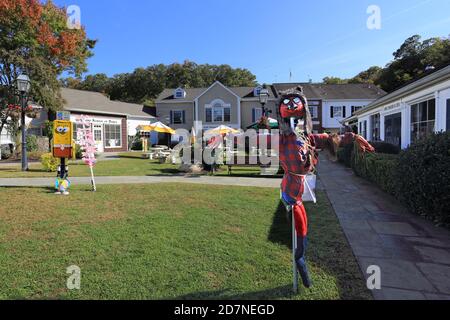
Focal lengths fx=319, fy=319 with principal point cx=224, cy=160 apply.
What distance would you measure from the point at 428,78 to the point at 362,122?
13810mm

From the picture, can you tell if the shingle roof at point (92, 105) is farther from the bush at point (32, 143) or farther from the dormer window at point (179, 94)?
the dormer window at point (179, 94)

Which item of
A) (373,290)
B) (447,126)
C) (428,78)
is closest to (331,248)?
(373,290)

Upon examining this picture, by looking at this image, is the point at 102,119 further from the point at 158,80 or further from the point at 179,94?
the point at 158,80

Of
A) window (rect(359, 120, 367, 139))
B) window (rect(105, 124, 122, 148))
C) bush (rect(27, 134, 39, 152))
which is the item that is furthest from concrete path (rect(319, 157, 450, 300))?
window (rect(105, 124, 122, 148))

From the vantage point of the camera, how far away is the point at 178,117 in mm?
37094

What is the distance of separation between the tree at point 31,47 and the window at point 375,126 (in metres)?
18.4

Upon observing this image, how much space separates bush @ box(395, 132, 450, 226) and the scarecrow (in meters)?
3.36

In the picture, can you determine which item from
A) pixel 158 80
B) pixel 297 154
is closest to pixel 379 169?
pixel 297 154

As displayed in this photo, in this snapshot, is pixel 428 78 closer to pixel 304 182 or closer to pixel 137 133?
pixel 304 182

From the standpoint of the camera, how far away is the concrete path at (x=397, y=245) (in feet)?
11.2

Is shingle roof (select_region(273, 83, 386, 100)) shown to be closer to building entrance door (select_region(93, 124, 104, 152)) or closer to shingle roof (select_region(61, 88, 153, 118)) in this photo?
shingle roof (select_region(61, 88, 153, 118))

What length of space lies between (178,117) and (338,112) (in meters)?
20.7

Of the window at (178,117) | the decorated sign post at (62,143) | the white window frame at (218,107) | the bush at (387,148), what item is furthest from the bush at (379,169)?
the window at (178,117)

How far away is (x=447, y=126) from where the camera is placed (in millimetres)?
9086
